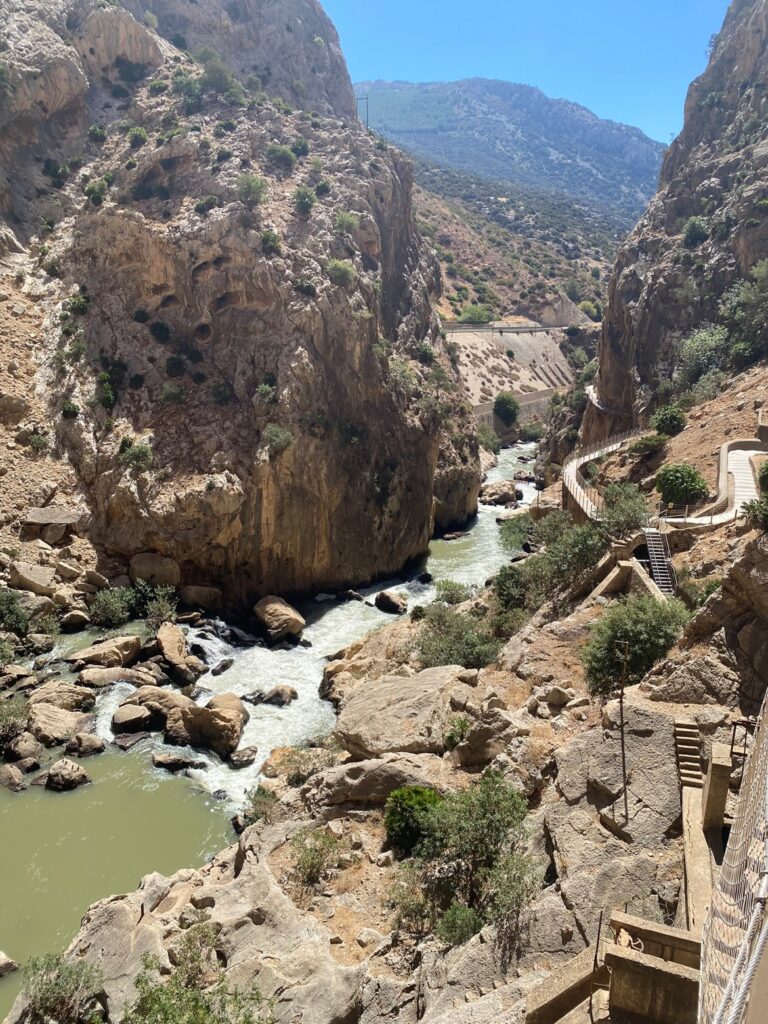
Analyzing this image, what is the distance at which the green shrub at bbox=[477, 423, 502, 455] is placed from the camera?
6594 centimetres

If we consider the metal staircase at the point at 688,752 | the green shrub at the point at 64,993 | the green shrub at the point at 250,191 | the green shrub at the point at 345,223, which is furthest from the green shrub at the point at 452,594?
the green shrub at the point at 250,191

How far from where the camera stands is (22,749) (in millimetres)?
22250

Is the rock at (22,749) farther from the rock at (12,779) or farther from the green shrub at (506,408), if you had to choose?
the green shrub at (506,408)

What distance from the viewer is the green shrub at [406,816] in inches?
529

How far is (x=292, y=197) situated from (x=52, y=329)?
725 inches

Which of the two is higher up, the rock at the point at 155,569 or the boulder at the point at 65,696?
the rock at the point at 155,569

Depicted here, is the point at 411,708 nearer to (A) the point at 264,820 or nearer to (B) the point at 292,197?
(A) the point at 264,820

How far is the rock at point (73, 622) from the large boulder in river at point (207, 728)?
9.04 m

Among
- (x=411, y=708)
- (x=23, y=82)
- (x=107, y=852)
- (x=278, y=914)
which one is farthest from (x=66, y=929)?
(x=23, y=82)

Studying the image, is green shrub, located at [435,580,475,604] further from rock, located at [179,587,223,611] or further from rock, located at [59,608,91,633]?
rock, located at [59,608,91,633]

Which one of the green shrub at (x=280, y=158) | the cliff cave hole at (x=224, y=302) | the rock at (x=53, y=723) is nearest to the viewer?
the rock at (x=53, y=723)

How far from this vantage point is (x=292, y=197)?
153 ft

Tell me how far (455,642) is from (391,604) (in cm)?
1266

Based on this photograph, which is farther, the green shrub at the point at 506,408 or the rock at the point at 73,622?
the green shrub at the point at 506,408
